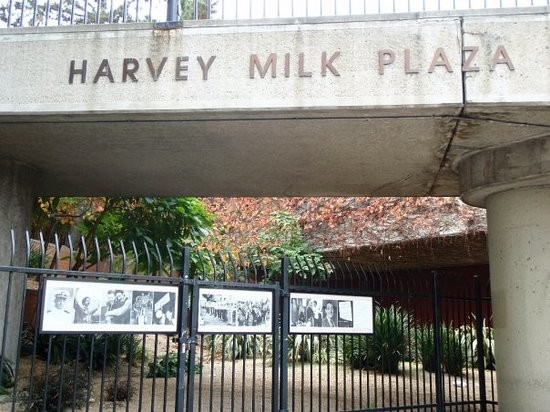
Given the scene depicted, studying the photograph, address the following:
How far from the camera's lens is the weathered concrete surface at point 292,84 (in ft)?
A: 18.0

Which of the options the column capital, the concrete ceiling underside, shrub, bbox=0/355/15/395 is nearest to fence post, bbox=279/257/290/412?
the concrete ceiling underside

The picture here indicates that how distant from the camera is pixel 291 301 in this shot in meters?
6.52

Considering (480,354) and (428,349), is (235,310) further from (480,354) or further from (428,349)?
(428,349)

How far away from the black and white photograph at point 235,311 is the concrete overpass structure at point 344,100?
171cm

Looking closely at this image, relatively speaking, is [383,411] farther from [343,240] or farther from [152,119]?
[343,240]

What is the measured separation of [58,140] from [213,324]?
2858 millimetres

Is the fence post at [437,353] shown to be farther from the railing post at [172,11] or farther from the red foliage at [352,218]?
the red foliage at [352,218]

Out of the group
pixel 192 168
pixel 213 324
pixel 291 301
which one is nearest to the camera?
pixel 213 324

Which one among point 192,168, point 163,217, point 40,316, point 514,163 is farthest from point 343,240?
point 40,316

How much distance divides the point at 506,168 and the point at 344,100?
2320 mm

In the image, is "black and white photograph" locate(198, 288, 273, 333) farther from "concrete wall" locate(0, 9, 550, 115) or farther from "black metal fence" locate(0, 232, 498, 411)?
"concrete wall" locate(0, 9, 550, 115)

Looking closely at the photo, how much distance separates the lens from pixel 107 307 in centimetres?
520

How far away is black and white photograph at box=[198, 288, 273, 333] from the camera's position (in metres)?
5.81

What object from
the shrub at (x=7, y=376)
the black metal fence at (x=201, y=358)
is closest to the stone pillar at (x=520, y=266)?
the black metal fence at (x=201, y=358)
